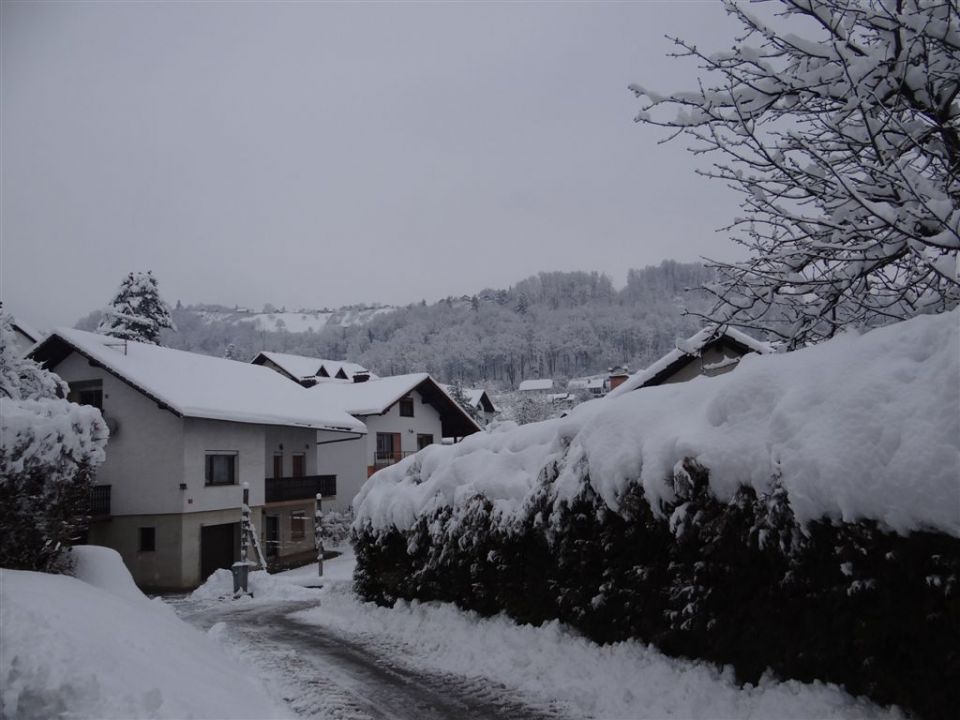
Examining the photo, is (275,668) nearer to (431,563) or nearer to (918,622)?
(431,563)

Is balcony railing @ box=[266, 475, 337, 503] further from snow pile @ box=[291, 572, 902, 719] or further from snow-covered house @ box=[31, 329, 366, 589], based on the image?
snow pile @ box=[291, 572, 902, 719]

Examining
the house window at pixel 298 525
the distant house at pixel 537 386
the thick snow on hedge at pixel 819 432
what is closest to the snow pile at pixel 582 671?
the thick snow on hedge at pixel 819 432

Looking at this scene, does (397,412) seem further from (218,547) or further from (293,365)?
(293,365)

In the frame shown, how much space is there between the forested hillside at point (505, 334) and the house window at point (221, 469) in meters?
71.1

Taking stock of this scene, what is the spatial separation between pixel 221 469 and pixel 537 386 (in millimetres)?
80351

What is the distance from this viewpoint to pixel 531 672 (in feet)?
24.3

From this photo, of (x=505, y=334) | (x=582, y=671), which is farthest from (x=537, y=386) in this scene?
(x=582, y=671)

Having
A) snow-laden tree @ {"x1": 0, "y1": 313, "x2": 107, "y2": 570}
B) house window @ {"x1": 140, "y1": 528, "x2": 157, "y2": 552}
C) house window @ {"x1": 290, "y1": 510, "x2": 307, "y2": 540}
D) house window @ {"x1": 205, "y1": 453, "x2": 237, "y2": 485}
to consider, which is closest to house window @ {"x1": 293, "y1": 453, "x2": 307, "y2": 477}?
house window @ {"x1": 290, "y1": 510, "x2": 307, "y2": 540}

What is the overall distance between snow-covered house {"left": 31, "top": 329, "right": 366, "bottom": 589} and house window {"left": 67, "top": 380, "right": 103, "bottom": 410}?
0.12ft

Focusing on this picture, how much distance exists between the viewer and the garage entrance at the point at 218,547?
922 inches

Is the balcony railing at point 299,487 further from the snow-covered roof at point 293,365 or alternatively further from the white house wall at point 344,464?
the snow-covered roof at point 293,365

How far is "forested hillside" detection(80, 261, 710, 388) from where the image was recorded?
359 ft

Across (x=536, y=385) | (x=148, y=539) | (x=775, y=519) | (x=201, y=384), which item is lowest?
(x=148, y=539)

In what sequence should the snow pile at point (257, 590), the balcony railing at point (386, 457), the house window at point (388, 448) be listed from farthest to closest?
1. the house window at point (388, 448)
2. the balcony railing at point (386, 457)
3. the snow pile at point (257, 590)
